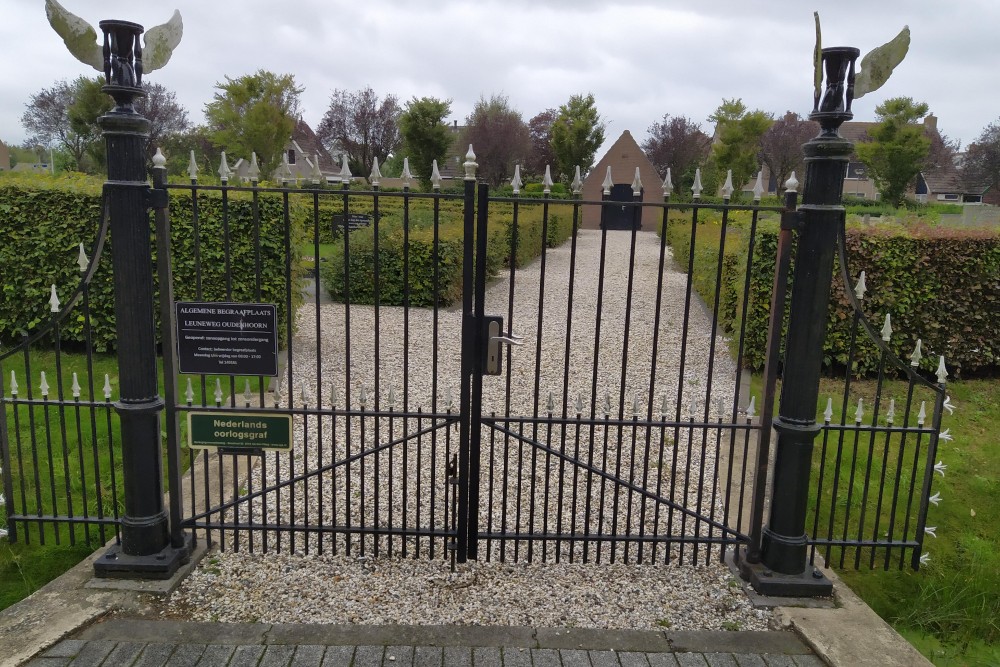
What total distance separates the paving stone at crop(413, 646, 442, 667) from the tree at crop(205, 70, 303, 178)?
2872 cm

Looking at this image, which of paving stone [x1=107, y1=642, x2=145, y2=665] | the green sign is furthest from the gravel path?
paving stone [x1=107, y1=642, x2=145, y2=665]

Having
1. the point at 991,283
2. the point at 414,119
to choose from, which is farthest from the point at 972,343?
the point at 414,119

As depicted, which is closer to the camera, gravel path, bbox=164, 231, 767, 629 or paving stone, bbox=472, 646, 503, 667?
paving stone, bbox=472, 646, 503, 667

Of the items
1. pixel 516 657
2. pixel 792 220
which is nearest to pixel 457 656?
pixel 516 657

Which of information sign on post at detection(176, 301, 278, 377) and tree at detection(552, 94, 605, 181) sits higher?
tree at detection(552, 94, 605, 181)

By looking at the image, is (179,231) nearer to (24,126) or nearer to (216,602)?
(216,602)

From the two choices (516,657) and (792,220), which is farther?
(792,220)

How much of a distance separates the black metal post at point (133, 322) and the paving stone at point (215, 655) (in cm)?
75

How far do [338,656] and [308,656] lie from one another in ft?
0.44

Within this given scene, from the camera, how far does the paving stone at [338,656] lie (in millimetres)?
3092

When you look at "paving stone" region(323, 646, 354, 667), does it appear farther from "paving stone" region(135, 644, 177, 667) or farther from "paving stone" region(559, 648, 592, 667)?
"paving stone" region(559, 648, 592, 667)

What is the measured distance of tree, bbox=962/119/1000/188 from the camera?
52.6m

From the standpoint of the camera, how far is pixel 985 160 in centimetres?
5334

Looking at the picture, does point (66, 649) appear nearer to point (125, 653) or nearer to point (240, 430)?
point (125, 653)
